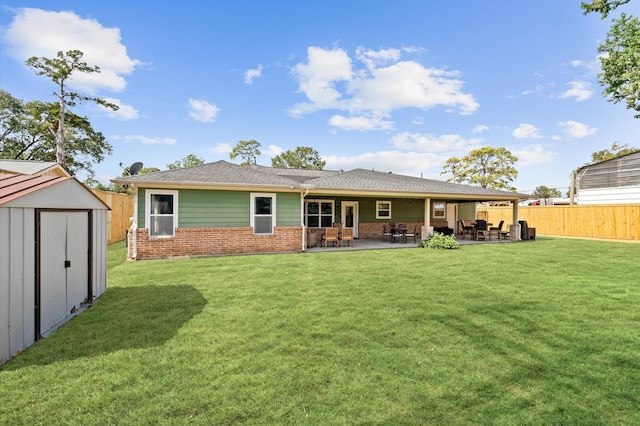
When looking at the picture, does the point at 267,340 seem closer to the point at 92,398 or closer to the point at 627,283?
the point at 92,398

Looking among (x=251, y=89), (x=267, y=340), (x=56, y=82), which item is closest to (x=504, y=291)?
(x=267, y=340)

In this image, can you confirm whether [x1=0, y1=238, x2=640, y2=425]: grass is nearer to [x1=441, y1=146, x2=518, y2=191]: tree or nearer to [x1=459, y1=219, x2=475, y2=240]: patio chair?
[x1=459, y1=219, x2=475, y2=240]: patio chair

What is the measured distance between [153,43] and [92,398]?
1450 centimetres

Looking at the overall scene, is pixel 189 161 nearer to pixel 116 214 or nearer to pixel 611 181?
pixel 116 214

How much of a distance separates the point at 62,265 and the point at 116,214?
12875 millimetres

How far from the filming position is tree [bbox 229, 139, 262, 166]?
43247 millimetres

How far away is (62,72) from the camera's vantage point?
69.4ft

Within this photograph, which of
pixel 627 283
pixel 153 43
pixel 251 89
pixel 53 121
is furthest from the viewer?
pixel 53 121

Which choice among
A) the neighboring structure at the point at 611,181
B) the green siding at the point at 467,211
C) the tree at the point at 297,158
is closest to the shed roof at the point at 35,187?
the green siding at the point at 467,211

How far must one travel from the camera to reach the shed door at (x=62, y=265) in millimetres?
4014

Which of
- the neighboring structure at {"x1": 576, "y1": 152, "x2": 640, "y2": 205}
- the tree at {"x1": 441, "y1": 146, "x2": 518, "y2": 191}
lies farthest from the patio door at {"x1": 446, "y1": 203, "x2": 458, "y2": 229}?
the tree at {"x1": 441, "y1": 146, "x2": 518, "y2": 191}

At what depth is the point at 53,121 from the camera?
74.7 ft

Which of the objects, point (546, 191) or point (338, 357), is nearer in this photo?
point (338, 357)

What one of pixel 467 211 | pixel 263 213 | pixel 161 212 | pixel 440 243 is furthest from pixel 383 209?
pixel 161 212
